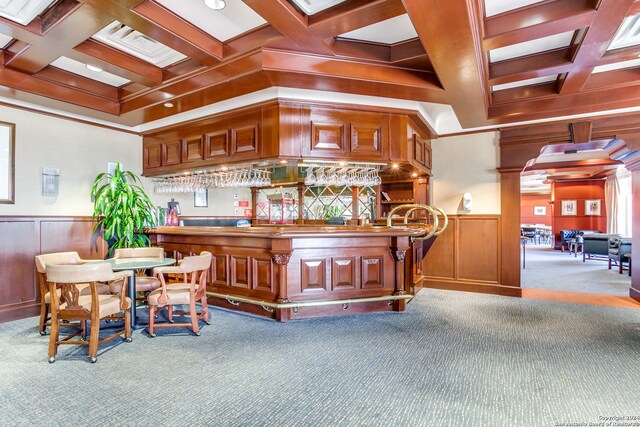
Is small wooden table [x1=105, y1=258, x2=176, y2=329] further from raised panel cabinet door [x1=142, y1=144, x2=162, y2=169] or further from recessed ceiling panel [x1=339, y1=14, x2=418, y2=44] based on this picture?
recessed ceiling panel [x1=339, y1=14, x2=418, y2=44]

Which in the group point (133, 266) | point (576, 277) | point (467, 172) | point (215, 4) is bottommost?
point (576, 277)

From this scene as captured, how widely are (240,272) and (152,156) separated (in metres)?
2.85

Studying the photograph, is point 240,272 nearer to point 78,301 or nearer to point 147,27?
point 78,301

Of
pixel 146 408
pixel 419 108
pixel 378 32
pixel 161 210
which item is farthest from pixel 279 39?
pixel 161 210

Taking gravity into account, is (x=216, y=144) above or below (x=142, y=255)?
above

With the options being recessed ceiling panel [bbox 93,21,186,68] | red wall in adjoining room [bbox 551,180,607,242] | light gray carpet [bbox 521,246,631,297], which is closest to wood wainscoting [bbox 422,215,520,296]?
light gray carpet [bbox 521,246,631,297]

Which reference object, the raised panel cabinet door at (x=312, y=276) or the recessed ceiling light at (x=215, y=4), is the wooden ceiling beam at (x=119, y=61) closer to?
the recessed ceiling light at (x=215, y=4)

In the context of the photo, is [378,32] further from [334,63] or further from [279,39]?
[279,39]

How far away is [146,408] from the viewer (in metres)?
2.10

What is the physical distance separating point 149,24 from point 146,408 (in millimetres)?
2882

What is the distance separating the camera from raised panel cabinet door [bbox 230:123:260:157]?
4375 millimetres

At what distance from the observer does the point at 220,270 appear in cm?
441

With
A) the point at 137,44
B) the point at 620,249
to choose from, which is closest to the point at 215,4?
the point at 137,44

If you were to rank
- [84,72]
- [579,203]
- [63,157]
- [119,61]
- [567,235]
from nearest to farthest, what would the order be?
[119,61] → [84,72] → [63,157] → [567,235] → [579,203]
